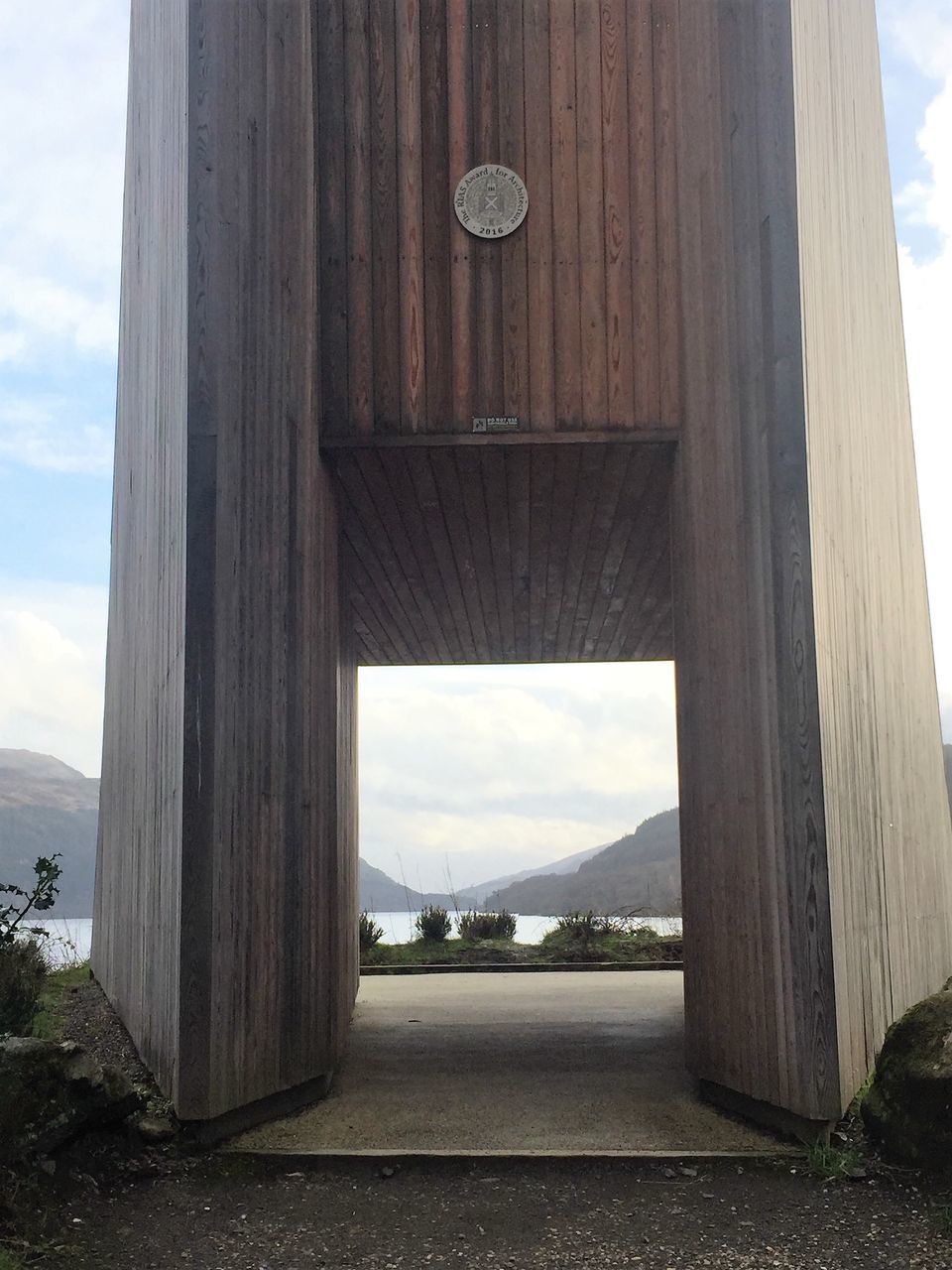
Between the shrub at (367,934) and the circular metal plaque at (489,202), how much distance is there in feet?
26.4

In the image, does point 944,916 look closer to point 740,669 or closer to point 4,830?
point 740,669

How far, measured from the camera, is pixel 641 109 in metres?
6.54

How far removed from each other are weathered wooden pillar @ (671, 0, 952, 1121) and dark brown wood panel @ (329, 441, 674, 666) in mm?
804

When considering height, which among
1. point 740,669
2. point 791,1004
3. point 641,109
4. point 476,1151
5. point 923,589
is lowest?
point 476,1151

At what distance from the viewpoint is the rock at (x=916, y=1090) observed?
4727mm

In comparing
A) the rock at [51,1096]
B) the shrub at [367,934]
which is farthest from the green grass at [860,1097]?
the shrub at [367,934]

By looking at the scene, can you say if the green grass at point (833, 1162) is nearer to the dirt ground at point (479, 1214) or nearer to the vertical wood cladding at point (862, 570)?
the dirt ground at point (479, 1214)

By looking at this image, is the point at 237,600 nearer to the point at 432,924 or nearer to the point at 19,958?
the point at 19,958

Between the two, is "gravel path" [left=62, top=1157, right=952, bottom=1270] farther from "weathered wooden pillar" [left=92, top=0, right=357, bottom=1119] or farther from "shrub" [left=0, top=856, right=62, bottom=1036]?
"shrub" [left=0, top=856, right=62, bottom=1036]

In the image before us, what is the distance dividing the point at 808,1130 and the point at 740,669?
199cm

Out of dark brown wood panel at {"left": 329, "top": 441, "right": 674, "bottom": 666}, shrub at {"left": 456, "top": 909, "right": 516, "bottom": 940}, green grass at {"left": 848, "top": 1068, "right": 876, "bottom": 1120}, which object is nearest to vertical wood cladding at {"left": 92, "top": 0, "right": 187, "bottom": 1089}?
dark brown wood panel at {"left": 329, "top": 441, "right": 674, "bottom": 666}

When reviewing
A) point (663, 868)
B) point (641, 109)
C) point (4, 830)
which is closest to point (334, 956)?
point (641, 109)

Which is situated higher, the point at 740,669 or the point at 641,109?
the point at 641,109

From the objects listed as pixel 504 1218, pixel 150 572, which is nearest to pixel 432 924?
pixel 150 572
